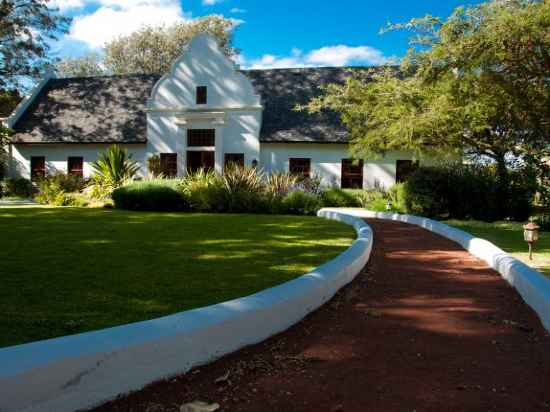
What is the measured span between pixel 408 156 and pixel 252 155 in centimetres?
803

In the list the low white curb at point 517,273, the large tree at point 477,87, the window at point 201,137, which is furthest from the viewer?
the window at point 201,137

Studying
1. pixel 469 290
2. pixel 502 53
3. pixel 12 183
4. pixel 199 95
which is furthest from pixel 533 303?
pixel 12 183

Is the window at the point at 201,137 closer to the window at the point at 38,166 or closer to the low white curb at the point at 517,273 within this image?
the window at the point at 38,166

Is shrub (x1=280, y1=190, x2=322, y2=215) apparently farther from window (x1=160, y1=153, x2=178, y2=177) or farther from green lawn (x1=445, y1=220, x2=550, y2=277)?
window (x1=160, y1=153, x2=178, y2=177)

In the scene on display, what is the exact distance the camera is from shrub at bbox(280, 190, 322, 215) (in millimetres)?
17484

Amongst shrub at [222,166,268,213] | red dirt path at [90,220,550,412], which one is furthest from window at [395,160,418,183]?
red dirt path at [90,220,550,412]

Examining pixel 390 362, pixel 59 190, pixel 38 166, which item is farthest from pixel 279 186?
pixel 38 166

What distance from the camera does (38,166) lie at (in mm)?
29234

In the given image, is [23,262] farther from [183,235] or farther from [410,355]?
[410,355]

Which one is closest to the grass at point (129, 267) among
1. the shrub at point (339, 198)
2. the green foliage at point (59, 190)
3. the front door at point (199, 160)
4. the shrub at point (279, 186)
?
the shrub at point (279, 186)

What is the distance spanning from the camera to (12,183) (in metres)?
28.3

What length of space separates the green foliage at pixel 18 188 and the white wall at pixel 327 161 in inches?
542

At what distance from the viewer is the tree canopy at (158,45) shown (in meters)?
45.8

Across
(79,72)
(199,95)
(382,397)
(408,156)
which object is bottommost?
(382,397)
